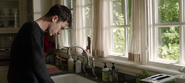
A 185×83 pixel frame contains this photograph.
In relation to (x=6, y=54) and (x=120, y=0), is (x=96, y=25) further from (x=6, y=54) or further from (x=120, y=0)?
(x=6, y=54)

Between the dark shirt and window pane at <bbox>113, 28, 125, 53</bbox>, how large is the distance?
1.11 metres

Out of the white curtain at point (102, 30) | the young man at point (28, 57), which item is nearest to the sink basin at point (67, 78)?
the white curtain at point (102, 30)

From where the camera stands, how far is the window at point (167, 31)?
1.42 metres

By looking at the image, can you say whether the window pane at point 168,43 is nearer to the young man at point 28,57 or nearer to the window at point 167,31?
the window at point 167,31

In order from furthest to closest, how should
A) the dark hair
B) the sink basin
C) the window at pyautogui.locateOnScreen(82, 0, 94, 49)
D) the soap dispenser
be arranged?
the window at pyautogui.locateOnScreen(82, 0, 94, 49), the sink basin, the soap dispenser, the dark hair

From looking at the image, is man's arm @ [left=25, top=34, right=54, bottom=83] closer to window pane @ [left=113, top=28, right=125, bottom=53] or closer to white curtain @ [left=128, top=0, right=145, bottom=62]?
white curtain @ [left=128, top=0, right=145, bottom=62]

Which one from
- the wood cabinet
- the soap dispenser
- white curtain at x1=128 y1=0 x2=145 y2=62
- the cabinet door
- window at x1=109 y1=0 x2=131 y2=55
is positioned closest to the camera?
white curtain at x1=128 y1=0 x2=145 y2=62

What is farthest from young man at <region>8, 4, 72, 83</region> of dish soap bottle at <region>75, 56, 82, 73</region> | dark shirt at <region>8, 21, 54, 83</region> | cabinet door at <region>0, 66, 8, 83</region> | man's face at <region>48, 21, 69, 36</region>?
cabinet door at <region>0, 66, 8, 83</region>

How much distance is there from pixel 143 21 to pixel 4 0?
296 cm

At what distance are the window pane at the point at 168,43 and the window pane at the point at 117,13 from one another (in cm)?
52

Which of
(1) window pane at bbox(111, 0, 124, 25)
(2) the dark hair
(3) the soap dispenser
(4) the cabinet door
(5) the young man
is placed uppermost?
(1) window pane at bbox(111, 0, 124, 25)

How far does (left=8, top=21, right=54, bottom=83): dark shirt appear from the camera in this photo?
3.45 feet

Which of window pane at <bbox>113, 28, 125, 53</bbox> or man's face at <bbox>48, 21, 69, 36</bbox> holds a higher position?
man's face at <bbox>48, 21, 69, 36</bbox>

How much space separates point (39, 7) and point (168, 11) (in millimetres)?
2345
